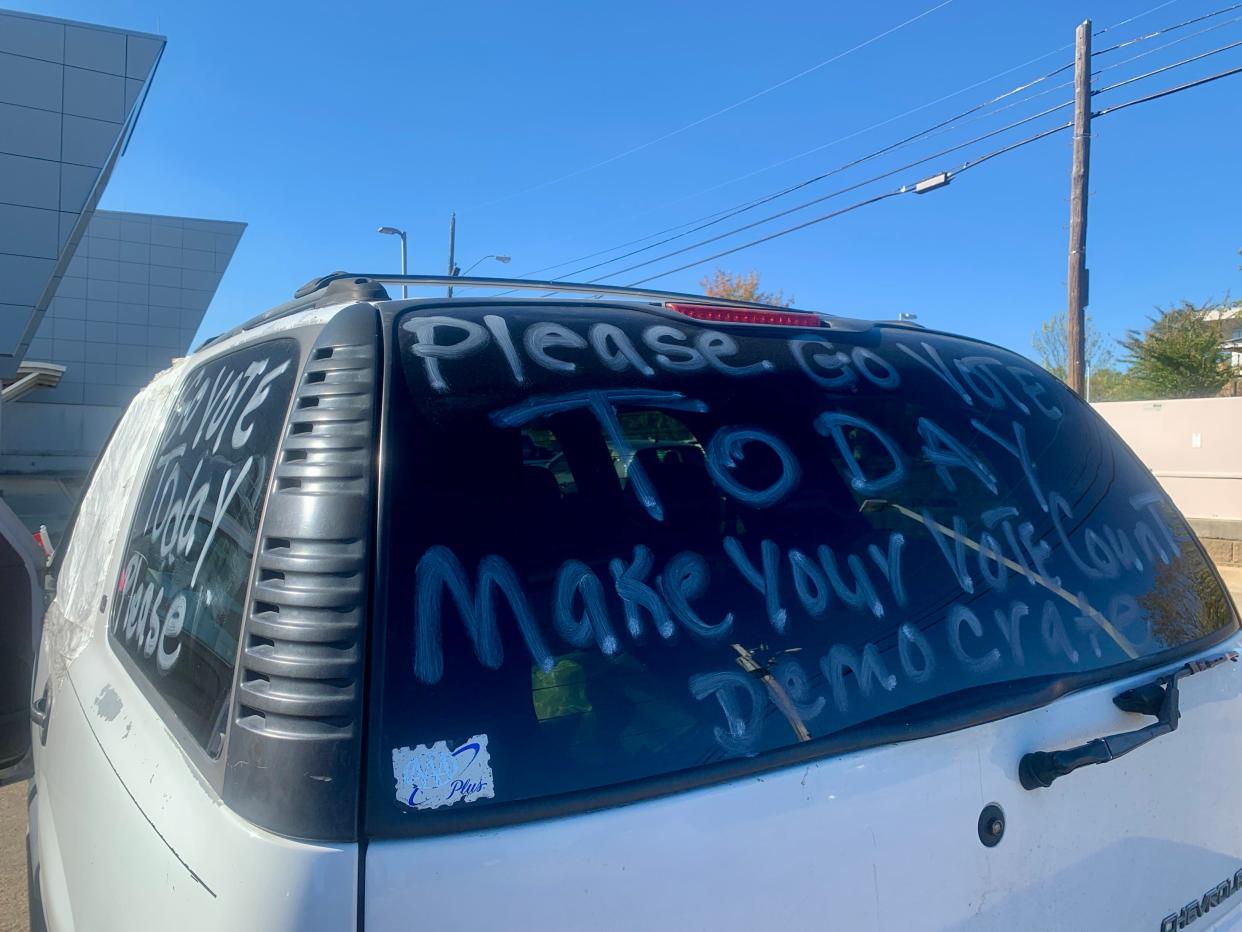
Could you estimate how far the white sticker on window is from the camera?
1143 mm

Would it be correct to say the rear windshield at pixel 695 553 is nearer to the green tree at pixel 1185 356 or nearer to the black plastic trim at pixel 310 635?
the black plastic trim at pixel 310 635

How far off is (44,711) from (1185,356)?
27.9 metres

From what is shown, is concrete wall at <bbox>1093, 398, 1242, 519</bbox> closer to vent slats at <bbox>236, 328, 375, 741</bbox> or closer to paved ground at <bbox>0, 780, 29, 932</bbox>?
paved ground at <bbox>0, 780, 29, 932</bbox>

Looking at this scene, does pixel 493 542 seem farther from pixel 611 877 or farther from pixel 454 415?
pixel 611 877

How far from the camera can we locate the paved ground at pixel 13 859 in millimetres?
3391

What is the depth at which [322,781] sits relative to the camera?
1113 mm

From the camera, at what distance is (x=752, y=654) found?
1.42 metres

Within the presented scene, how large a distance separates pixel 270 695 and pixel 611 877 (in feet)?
1.63

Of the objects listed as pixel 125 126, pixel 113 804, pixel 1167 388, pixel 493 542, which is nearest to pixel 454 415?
pixel 493 542

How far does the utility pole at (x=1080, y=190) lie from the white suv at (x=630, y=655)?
12.3m

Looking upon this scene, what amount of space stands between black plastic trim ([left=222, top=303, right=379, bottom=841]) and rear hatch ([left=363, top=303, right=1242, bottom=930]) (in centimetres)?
4

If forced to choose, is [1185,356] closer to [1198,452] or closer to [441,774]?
[1198,452]

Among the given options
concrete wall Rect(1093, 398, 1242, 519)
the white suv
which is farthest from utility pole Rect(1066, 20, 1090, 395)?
the white suv

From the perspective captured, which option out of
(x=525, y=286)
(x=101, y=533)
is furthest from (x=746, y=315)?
(x=101, y=533)
